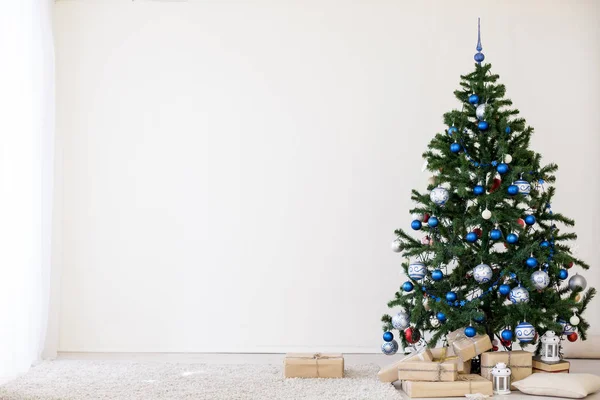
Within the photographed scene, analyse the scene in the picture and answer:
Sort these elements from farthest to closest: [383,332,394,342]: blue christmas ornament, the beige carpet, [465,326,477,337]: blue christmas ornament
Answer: [383,332,394,342]: blue christmas ornament, [465,326,477,337]: blue christmas ornament, the beige carpet

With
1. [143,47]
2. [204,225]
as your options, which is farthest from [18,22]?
[204,225]

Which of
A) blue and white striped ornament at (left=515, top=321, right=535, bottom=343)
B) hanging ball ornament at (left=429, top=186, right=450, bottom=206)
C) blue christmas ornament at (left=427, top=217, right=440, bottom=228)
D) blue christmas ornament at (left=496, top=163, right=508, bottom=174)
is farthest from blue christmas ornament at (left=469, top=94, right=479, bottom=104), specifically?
blue and white striped ornament at (left=515, top=321, right=535, bottom=343)

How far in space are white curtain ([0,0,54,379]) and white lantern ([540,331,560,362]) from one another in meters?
2.76

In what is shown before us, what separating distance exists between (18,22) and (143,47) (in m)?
0.98

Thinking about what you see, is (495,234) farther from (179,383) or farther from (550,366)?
(179,383)

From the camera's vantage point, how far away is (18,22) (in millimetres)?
3936

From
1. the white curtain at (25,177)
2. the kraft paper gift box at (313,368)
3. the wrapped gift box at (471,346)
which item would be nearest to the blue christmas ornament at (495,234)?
the wrapped gift box at (471,346)

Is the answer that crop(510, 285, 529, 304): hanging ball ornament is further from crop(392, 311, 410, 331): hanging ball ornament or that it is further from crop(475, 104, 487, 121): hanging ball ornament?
crop(475, 104, 487, 121): hanging ball ornament

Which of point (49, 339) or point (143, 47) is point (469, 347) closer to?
point (49, 339)

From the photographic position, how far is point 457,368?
138 inches

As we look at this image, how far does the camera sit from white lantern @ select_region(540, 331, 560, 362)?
3.50m

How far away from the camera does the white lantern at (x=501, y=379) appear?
3342 millimetres

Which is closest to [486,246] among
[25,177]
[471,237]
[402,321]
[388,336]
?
[471,237]

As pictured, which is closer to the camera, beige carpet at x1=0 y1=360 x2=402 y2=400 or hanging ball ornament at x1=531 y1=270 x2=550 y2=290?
beige carpet at x1=0 y1=360 x2=402 y2=400
